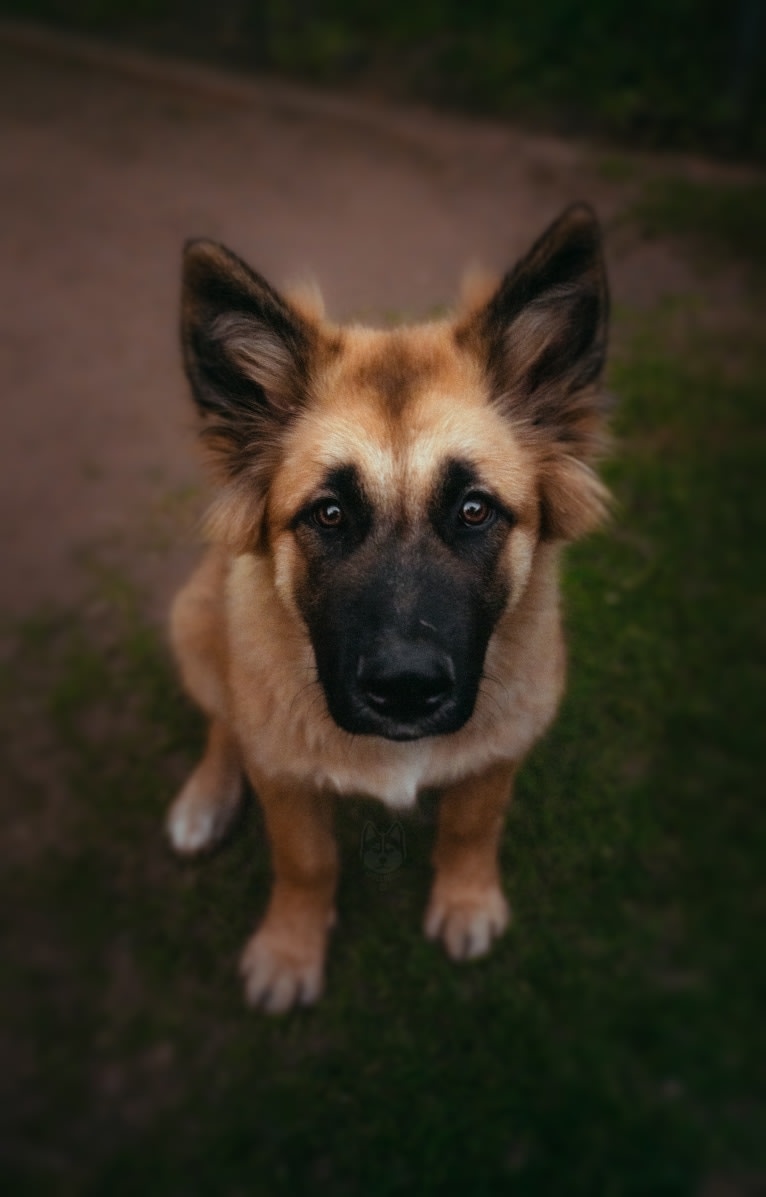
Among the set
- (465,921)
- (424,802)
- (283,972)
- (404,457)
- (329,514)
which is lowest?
(283,972)

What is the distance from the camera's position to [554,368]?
247 cm

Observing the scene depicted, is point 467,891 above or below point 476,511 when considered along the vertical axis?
below

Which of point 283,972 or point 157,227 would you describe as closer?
point 283,972

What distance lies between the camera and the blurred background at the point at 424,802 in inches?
106

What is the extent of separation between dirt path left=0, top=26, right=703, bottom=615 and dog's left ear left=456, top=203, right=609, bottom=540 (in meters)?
2.38

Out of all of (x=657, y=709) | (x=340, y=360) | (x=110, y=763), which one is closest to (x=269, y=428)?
(x=340, y=360)

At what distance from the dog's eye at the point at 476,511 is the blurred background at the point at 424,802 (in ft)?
1.77

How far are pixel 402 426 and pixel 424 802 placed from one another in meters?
1.22

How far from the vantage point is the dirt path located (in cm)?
481

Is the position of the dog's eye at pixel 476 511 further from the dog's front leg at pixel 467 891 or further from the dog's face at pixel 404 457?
the dog's front leg at pixel 467 891

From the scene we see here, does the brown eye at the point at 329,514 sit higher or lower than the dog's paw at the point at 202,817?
higher

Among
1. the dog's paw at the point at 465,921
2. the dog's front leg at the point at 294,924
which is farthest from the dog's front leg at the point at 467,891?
the dog's front leg at the point at 294,924

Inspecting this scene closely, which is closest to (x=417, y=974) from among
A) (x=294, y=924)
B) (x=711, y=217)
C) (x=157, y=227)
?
(x=294, y=924)

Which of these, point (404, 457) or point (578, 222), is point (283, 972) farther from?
point (578, 222)
